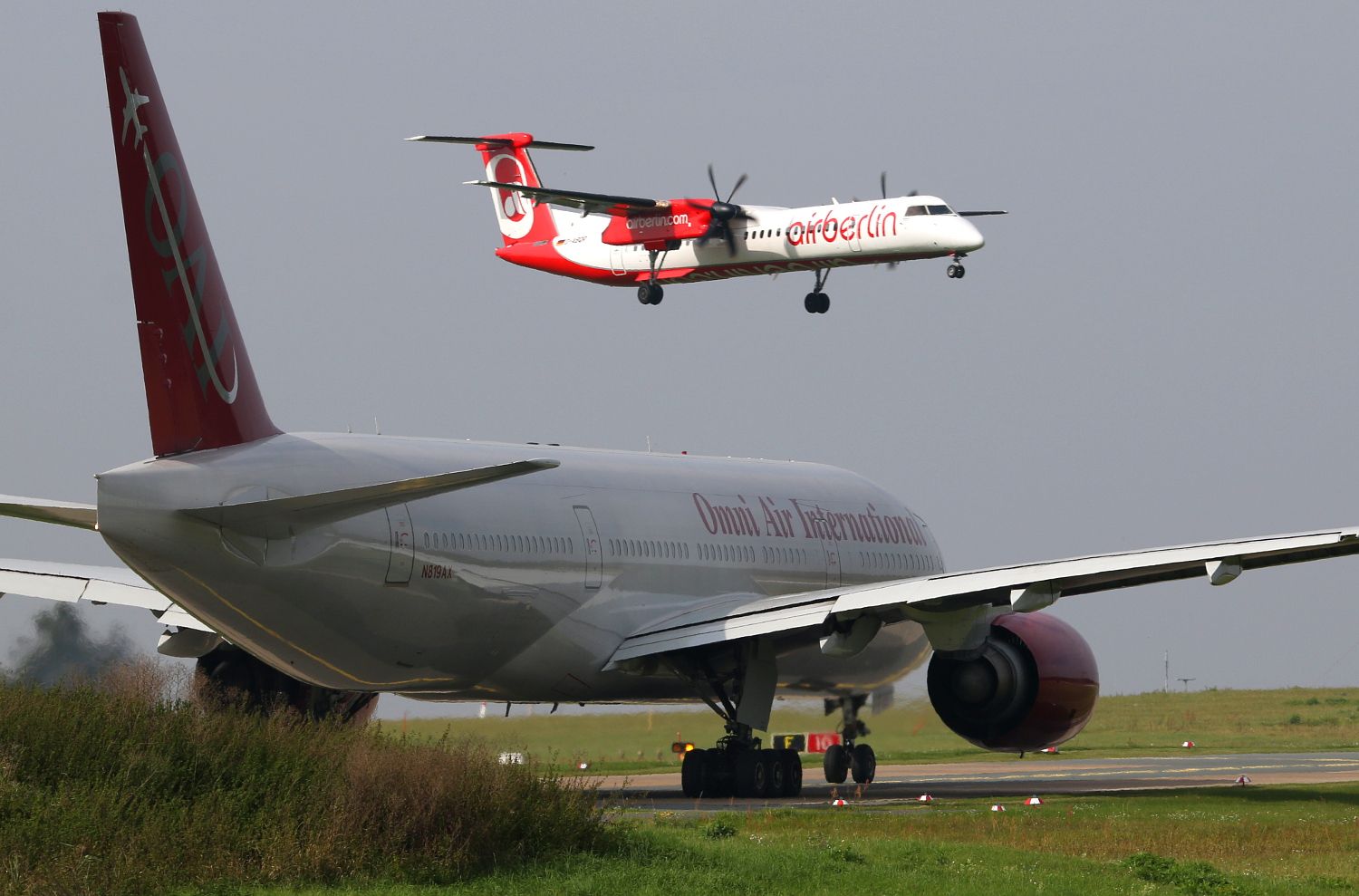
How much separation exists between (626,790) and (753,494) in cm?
456

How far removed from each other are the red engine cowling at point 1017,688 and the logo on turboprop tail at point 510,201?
25757 mm

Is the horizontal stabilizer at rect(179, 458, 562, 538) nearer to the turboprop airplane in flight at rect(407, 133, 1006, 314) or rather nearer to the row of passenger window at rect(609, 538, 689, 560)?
the row of passenger window at rect(609, 538, 689, 560)

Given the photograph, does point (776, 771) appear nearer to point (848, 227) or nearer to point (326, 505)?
point (326, 505)

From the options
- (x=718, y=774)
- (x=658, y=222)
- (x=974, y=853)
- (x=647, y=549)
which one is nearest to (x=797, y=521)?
(x=647, y=549)

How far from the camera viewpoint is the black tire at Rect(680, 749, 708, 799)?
82.7 feet

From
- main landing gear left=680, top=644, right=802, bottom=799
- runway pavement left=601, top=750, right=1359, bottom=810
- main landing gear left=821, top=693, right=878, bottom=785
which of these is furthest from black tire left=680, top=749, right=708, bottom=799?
main landing gear left=821, top=693, right=878, bottom=785

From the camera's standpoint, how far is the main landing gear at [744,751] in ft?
81.9

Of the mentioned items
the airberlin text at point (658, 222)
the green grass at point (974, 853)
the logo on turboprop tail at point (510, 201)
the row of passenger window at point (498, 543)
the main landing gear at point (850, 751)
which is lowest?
the green grass at point (974, 853)

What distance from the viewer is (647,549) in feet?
82.8

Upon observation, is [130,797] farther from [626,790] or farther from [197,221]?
[626,790]

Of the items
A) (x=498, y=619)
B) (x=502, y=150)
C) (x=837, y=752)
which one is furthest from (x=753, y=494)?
(x=502, y=150)

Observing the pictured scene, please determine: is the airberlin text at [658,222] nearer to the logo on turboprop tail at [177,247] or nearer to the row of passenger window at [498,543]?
the row of passenger window at [498,543]

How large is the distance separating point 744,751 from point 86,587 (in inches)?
336

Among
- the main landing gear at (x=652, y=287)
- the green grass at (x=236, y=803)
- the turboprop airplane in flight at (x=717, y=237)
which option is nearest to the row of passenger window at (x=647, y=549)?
the green grass at (x=236, y=803)
